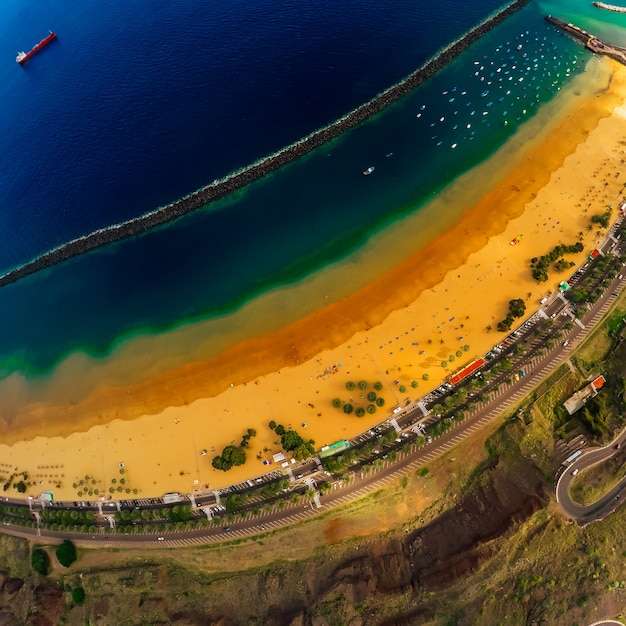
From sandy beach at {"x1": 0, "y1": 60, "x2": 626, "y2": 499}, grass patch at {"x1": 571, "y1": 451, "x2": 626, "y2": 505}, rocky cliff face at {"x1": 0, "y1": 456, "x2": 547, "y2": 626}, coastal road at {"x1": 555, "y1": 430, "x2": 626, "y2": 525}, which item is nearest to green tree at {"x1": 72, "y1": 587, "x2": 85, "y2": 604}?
rocky cliff face at {"x1": 0, "y1": 456, "x2": 547, "y2": 626}

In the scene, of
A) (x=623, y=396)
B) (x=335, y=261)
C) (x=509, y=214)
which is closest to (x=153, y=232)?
(x=335, y=261)

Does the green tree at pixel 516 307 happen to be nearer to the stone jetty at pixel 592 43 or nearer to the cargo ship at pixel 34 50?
the stone jetty at pixel 592 43

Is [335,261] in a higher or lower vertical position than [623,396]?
higher

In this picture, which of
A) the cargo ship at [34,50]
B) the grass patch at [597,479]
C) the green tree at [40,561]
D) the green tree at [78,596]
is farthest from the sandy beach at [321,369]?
the cargo ship at [34,50]

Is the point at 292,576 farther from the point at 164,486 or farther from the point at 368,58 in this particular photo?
the point at 368,58

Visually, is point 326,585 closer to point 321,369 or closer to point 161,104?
point 321,369

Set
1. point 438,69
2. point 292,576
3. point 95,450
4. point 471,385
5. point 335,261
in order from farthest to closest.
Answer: point 438,69 → point 335,261 → point 95,450 → point 471,385 → point 292,576

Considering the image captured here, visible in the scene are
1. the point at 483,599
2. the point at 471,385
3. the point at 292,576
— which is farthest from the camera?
the point at 471,385

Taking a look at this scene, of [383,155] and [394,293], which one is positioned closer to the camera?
[394,293]
